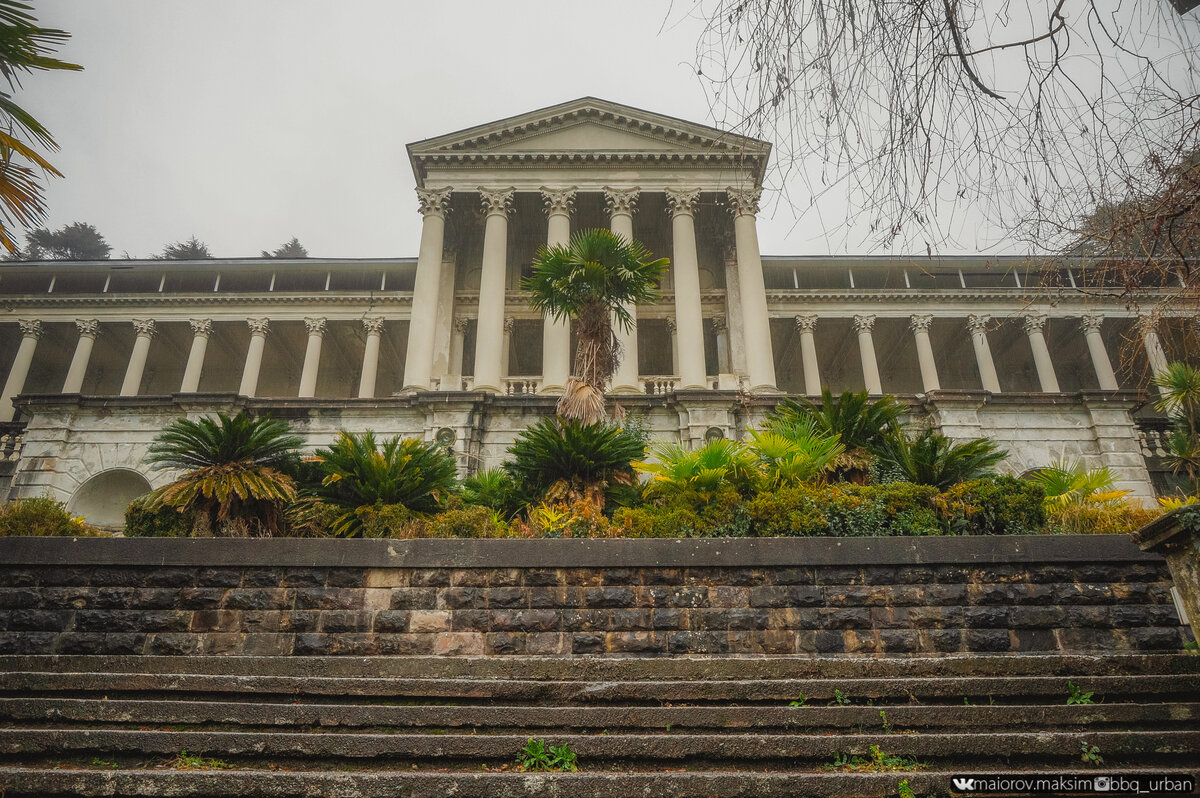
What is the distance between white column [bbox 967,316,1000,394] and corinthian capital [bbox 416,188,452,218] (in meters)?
24.2

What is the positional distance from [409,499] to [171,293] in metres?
33.5

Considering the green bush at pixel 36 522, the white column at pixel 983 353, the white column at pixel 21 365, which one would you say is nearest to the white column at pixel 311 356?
the white column at pixel 21 365

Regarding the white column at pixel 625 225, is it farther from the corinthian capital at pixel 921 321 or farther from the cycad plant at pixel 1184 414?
the corinthian capital at pixel 921 321

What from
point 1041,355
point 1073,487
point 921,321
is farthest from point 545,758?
point 1041,355

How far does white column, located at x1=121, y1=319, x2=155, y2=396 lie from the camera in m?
33.8

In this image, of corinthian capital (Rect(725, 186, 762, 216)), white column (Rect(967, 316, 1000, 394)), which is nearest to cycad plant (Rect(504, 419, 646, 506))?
corinthian capital (Rect(725, 186, 762, 216))

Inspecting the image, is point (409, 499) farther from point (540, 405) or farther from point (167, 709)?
point (540, 405)

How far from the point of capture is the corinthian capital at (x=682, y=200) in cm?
2809

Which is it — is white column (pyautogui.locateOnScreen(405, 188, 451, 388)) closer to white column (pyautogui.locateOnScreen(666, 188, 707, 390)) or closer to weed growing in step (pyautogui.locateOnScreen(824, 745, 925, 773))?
white column (pyautogui.locateOnScreen(666, 188, 707, 390))

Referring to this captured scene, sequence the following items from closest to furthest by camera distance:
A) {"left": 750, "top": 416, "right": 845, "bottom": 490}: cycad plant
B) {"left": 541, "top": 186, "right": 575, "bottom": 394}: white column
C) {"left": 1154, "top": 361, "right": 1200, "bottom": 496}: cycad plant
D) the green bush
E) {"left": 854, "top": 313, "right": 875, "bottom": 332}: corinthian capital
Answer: the green bush
{"left": 750, "top": 416, "right": 845, "bottom": 490}: cycad plant
{"left": 1154, "top": 361, "right": 1200, "bottom": 496}: cycad plant
{"left": 541, "top": 186, "right": 575, "bottom": 394}: white column
{"left": 854, "top": 313, "right": 875, "bottom": 332}: corinthian capital

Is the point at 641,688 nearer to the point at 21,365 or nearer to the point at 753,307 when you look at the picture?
the point at 753,307


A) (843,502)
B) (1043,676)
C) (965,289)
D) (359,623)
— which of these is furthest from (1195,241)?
(965,289)

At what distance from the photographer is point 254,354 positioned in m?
35.4

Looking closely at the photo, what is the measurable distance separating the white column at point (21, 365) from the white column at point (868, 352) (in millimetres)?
39152
